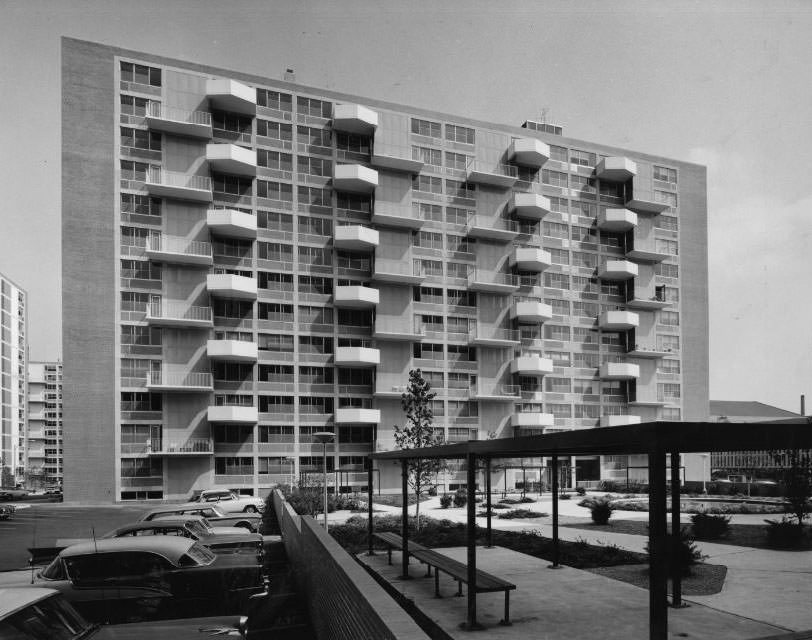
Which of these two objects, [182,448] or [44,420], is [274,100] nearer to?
[182,448]

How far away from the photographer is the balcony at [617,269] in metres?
58.9

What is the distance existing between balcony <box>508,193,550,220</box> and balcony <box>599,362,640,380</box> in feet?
48.6

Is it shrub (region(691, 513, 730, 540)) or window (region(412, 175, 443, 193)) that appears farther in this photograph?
window (region(412, 175, 443, 193))

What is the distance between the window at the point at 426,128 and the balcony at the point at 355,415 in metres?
23.3

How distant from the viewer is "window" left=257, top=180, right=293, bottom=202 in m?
48.4

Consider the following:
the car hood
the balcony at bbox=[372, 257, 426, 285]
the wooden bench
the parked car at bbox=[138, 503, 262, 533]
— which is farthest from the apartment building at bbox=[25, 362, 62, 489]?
the car hood

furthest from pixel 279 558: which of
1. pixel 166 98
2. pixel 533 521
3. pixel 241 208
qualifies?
pixel 166 98

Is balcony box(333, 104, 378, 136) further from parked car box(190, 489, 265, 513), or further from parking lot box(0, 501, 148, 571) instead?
parked car box(190, 489, 265, 513)

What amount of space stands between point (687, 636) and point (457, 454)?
399 centimetres

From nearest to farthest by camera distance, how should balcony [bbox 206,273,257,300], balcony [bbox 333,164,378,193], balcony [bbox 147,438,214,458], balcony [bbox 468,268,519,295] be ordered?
balcony [bbox 147,438,214,458]
balcony [bbox 206,273,257,300]
balcony [bbox 333,164,378,193]
balcony [bbox 468,268,519,295]

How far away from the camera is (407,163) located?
5119 cm

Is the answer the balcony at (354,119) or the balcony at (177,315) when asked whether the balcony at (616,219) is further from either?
the balcony at (177,315)

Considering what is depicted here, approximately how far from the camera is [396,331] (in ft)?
166

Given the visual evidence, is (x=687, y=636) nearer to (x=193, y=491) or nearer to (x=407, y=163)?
(x=193, y=491)
